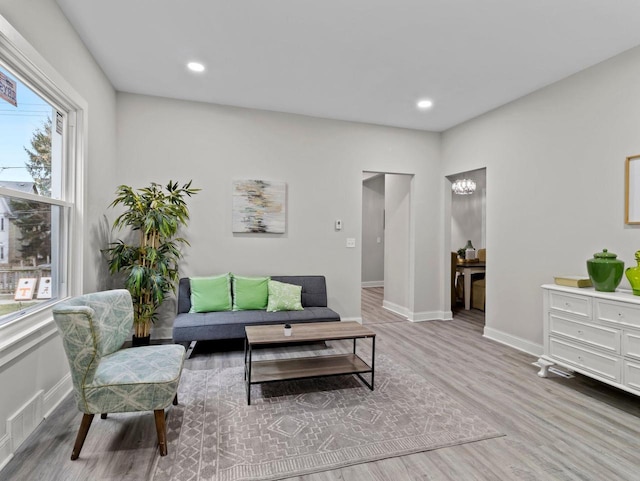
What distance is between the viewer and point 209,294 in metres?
3.77

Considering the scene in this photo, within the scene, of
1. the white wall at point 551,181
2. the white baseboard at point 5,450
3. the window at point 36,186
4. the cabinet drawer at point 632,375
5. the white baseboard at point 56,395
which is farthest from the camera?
the white wall at point 551,181

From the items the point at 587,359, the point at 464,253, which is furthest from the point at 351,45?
the point at 464,253

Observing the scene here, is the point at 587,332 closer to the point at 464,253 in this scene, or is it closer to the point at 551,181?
the point at 551,181

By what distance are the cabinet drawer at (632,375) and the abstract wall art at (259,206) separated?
354cm

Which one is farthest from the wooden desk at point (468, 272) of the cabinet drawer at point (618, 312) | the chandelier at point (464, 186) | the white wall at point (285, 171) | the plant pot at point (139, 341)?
the plant pot at point (139, 341)

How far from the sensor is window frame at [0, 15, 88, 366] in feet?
6.21

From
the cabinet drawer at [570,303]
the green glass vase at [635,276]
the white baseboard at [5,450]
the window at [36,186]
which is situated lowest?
the white baseboard at [5,450]

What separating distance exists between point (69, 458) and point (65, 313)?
852 mm

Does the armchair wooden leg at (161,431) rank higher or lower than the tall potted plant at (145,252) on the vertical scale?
lower

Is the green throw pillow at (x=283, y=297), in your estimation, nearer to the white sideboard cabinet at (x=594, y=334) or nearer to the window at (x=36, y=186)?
the window at (x=36, y=186)

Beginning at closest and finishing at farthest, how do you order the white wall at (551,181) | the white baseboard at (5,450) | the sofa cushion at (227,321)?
the white baseboard at (5,450) → the white wall at (551,181) → the sofa cushion at (227,321)

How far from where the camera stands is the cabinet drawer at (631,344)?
2.38 meters

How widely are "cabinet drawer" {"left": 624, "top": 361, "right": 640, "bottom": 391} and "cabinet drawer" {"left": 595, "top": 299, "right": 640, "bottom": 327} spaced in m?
0.29

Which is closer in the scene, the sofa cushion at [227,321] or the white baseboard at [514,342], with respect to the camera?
the sofa cushion at [227,321]
